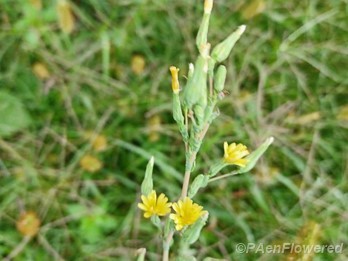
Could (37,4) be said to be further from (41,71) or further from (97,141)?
(97,141)

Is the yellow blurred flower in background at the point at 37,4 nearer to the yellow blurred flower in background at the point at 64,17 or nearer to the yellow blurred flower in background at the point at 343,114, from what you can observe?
the yellow blurred flower in background at the point at 64,17

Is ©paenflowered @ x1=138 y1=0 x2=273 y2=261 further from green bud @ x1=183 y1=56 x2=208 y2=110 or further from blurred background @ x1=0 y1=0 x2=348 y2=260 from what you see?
blurred background @ x1=0 y1=0 x2=348 y2=260

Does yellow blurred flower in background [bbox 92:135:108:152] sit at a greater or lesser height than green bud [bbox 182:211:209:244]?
lesser

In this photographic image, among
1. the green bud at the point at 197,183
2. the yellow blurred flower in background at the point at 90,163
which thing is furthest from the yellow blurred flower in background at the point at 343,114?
the green bud at the point at 197,183

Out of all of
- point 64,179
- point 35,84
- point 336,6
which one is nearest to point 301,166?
point 336,6

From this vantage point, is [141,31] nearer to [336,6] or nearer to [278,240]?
[336,6]

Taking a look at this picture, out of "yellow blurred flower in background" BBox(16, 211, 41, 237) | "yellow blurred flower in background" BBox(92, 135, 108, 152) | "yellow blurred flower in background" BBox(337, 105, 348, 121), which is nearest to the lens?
"yellow blurred flower in background" BBox(16, 211, 41, 237)

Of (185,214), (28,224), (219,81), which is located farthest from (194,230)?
(28,224)

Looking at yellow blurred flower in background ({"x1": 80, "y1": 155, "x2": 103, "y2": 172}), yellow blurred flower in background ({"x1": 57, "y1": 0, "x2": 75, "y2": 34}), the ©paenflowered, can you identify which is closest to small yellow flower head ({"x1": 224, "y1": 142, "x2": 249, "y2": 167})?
the ©paenflowered
